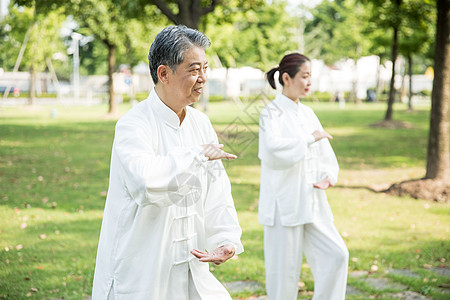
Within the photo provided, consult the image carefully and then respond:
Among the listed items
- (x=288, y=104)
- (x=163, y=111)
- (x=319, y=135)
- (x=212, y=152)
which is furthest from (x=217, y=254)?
(x=288, y=104)

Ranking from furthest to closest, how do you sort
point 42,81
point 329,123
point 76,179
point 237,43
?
1. point 42,81
2. point 237,43
3. point 329,123
4. point 76,179

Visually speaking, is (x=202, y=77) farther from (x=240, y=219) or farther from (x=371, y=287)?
(x=240, y=219)

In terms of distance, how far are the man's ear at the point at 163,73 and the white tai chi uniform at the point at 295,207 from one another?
6.50 feet

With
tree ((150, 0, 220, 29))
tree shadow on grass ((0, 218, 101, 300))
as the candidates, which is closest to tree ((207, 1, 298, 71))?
tree ((150, 0, 220, 29))

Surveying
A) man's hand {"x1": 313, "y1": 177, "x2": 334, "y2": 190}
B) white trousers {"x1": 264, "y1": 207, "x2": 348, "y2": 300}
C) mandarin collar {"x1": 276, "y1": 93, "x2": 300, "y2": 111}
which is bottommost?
white trousers {"x1": 264, "y1": 207, "x2": 348, "y2": 300}

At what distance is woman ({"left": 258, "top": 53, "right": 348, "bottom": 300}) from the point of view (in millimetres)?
4410

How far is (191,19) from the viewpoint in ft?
50.5

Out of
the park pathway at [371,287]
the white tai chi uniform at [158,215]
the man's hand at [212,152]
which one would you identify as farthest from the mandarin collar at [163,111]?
the park pathway at [371,287]

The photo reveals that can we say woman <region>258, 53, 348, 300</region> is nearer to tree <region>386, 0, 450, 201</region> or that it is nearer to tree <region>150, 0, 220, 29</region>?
tree <region>386, 0, 450, 201</region>

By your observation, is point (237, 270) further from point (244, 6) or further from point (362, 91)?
point (362, 91)

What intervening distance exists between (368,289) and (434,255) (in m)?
1.71

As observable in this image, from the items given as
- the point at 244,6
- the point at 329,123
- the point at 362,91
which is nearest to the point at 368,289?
the point at 244,6

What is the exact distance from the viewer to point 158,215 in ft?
8.58

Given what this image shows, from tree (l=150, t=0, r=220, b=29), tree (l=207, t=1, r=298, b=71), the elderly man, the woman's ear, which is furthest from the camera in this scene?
tree (l=207, t=1, r=298, b=71)
